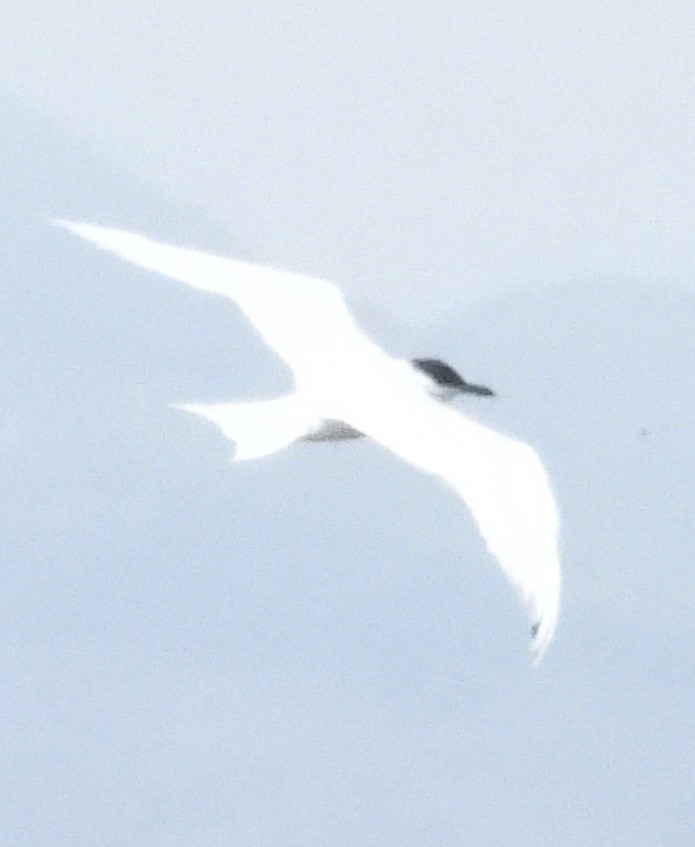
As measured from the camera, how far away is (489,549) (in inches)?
255

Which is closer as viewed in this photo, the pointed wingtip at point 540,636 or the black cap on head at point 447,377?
the pointed wingtip at point 540,636

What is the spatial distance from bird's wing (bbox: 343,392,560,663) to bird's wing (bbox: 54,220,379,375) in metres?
0.62

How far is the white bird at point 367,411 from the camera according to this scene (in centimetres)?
652

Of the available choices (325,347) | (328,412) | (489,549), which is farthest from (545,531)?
(325,347)

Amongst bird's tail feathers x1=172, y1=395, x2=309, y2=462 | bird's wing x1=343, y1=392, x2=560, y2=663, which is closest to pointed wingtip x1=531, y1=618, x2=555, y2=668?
bird's wing x1=343, y1=392, x2=560, y2=663

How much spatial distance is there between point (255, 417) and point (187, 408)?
240 millimetres

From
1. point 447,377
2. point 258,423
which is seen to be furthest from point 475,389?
point 258,423

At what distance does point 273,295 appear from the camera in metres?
8.38

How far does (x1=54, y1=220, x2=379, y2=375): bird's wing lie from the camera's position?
7.97 metres

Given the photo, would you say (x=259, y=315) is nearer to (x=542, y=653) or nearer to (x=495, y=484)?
(x=495, y=484)

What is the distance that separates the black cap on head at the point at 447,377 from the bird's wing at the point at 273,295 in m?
0.32

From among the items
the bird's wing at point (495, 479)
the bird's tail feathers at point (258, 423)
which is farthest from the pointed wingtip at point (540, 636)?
the bird's tail feathers at point (258, 423)

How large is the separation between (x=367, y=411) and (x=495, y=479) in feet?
2.22

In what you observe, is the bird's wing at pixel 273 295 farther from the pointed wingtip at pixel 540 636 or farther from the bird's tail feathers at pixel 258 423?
the pointed wingtip at pixel 540 636
